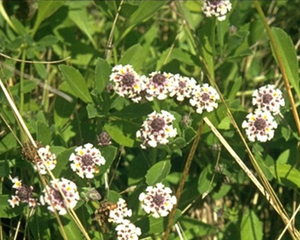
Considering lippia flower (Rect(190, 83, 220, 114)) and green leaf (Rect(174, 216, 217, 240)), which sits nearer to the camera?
lippia flower (Rect(190, 83, 220, 114))

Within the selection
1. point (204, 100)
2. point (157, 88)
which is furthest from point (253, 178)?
point (157, 88)

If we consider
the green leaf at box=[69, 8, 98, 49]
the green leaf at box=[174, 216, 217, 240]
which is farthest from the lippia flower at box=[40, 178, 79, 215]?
the green leaf at box=[69, 8, 98, 49]

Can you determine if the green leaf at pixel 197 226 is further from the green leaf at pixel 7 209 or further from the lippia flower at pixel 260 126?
the green leaf at pixel 7 209

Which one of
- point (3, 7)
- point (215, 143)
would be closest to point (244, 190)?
point (215, 143)

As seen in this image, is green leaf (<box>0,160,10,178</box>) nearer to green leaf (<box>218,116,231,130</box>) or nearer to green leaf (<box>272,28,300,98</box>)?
green leaf (<box>218,116,231,130</box>)

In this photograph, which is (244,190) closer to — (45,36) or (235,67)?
(235,67)

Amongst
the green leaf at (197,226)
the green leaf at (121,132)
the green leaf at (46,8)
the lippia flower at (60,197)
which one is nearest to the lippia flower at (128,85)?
the green leaf at (121,132)

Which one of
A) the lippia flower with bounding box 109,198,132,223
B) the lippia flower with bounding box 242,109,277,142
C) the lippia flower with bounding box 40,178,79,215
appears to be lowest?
the lippia flower with bounding box 109,198,132,223

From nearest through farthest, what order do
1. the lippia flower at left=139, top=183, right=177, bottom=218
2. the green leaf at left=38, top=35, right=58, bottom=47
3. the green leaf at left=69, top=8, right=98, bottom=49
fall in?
Result: 1. the lippia flower at left=139, top=183, right=177, bottom=218
2. the green leaf at left=38, top=35, right=58, bottom=47
3. the green leaf at left=69, top=8, right=98, bottom=49
